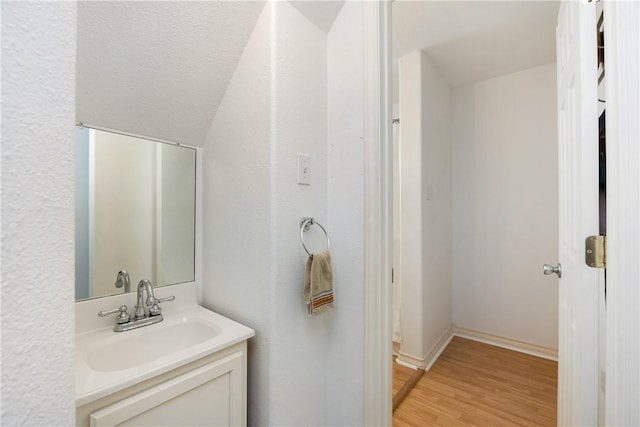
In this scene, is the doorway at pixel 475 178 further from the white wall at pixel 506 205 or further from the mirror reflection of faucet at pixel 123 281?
the mirror reflection of faucet at pixel 123 281

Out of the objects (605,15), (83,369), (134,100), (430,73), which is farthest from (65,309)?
(430,73)

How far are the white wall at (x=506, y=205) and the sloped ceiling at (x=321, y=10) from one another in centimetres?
191

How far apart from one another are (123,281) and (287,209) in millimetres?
710

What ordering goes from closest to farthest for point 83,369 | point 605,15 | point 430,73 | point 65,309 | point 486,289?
point 65,309
point 605,15
point 83,369
point 430,73
point 486,289

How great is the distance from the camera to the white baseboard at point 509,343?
225cm

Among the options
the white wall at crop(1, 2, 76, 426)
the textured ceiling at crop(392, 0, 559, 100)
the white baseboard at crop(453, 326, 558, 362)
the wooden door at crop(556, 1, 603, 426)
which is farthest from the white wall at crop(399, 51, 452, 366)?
the white wall at crop(1, 2, 76, 426)

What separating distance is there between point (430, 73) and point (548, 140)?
1092mm

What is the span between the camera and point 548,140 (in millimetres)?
2270

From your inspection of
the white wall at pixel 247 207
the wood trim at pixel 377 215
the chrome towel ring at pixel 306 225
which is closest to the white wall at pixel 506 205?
the wood trim at pixel 377 215

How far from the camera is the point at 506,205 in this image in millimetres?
2449

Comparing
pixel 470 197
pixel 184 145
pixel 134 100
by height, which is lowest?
pixel 470 197

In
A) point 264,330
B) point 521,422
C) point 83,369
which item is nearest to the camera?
point 83,369

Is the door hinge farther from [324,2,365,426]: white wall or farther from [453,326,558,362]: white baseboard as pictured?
[453,326,558,362]: white baseboard

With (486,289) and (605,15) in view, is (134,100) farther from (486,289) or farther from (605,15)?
(486,289)
